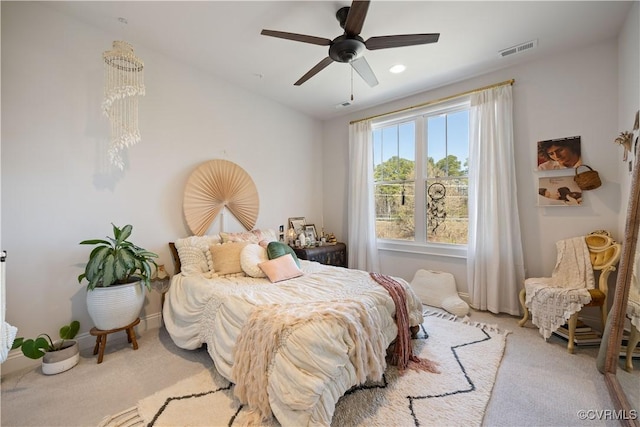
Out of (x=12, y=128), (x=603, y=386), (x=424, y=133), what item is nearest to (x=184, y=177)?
(x=12, y=128)

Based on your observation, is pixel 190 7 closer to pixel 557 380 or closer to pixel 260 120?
pixel 260 120

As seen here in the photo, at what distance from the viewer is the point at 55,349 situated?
2010 mm

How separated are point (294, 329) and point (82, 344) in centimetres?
218

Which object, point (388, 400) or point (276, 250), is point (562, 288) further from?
point (276, 250)

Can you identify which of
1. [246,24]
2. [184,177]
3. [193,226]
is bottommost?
[193,226]

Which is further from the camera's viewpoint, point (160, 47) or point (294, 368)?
point (160, 47)

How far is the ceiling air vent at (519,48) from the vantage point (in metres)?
2.53


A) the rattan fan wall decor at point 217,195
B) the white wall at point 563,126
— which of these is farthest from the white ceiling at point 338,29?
the rattan fan wall decor at point 217,195

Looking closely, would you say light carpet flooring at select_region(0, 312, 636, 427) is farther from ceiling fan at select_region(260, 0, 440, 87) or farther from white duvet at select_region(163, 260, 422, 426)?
ceiling fan at select_region(260, 0, 440, 87)

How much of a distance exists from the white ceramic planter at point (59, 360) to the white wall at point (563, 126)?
4.00m

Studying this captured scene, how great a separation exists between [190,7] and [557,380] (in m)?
3.99

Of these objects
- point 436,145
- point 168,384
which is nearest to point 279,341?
point 168,384

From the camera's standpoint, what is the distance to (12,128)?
1978 mm

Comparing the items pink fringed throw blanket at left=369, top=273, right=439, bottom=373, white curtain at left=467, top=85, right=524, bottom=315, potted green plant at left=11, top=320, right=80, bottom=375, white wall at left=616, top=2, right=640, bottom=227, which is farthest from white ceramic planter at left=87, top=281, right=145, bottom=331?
white wall at left=616, top=2, right=640, bottom=227
